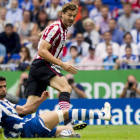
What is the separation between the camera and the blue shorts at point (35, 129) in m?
6.90

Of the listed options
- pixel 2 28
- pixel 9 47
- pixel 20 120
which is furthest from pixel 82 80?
pixel 20 120

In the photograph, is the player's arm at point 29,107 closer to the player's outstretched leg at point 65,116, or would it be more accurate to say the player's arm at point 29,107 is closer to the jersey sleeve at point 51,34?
the player's outstretched leg at point 65,116

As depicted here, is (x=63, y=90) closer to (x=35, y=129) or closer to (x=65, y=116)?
(x=65, y=116)

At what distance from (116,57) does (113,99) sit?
179cm

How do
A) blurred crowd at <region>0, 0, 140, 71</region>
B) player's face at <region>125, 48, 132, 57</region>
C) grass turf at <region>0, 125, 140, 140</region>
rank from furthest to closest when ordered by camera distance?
1. blurred crowd at <region>0, 0, 140, 71</region>
2. player's face at <region>125, 48, 132, 57</region>
3. grass turf at <region>0, 125, 140, 140</region>

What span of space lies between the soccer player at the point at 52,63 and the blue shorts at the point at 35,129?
1044 mm

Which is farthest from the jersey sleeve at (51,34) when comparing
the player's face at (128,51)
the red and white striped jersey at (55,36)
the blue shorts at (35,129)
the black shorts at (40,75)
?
the player's face at (128,51)

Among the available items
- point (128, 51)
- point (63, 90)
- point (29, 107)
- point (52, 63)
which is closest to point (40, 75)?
point (52, 63)

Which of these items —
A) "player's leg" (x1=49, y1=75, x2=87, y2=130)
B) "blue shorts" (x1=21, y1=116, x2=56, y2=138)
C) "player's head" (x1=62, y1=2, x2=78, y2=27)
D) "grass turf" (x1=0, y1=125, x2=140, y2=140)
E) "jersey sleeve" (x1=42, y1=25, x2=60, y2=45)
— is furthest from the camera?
"player's head" (x1=62, y1=2, x2=78, y2=27)

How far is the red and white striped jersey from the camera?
8.41 m

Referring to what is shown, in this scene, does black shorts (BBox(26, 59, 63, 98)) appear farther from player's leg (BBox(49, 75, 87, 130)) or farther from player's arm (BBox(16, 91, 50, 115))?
player's arm (BBox(16, 91, 50, 115))

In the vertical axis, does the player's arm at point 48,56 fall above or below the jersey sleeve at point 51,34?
below

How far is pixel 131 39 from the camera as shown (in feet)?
46.8

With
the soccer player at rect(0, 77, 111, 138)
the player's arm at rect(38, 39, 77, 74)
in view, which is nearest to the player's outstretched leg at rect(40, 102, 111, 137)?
the soccer player at rect(0, 77, 111, 138)
